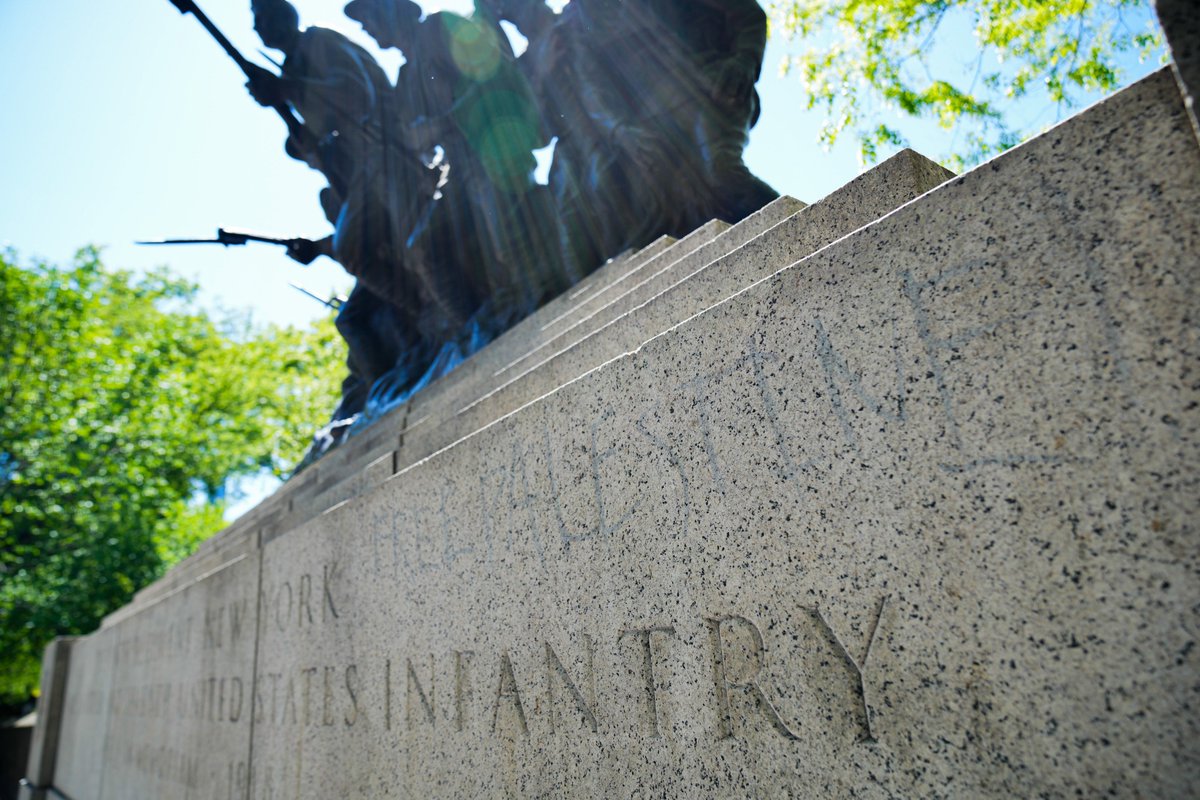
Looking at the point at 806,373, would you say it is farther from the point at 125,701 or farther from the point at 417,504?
the point at 125,701

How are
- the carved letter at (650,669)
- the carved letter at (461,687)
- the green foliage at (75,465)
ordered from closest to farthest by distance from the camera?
the carved letter at (650,669) < the carved letter at (461,687) < the green foliage at (75,465)

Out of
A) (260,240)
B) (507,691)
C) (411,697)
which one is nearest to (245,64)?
(260,240)

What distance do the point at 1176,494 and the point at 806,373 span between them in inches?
31.2

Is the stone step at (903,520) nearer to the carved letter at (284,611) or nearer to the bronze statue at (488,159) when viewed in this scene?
the carved letter at (284,611)

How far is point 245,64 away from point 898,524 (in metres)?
9.07

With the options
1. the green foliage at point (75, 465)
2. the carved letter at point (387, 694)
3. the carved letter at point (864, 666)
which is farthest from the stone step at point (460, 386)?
the green foliage at point (75, 465)

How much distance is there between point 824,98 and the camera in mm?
13086

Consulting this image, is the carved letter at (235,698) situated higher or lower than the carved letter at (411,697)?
higher

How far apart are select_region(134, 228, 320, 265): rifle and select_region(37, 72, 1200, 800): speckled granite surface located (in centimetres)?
714

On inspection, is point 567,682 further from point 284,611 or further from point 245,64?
point 245,64

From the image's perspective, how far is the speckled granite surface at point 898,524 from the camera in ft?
4.39

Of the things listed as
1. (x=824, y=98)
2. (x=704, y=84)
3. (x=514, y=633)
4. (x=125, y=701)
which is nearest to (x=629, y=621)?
(x=514, y=633)

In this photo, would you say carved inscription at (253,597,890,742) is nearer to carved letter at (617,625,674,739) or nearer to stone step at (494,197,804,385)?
carved letter at (617,625,674,739)

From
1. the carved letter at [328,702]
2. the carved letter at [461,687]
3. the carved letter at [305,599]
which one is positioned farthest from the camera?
the carved letter at [305,599]
